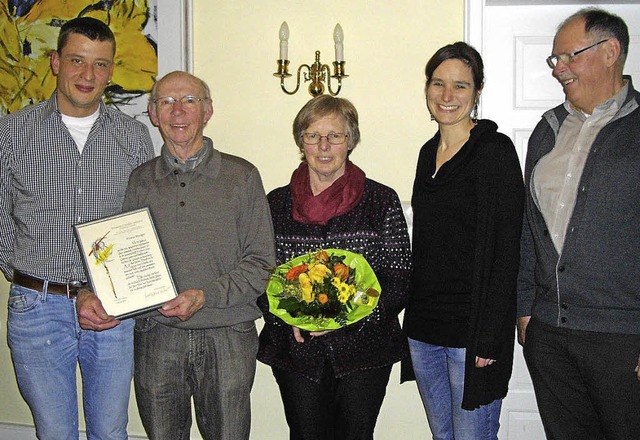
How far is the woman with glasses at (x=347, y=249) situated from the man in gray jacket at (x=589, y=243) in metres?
0.51

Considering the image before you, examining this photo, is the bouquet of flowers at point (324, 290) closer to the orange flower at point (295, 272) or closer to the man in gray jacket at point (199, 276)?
the orange flower at point (295, 272)

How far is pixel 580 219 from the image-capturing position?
7.20 feet

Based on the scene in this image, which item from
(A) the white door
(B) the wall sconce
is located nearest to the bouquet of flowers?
(B) the wall sconce

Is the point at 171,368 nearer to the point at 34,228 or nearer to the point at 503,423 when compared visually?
the point at 34,228

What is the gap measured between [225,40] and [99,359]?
1.65m

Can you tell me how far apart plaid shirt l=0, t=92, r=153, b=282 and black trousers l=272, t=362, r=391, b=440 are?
934mm

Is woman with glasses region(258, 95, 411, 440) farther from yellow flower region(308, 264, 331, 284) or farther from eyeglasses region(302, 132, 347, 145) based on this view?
yellow flower region(308, 264, 331, 284)

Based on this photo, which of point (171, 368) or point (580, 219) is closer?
point (580, 219)

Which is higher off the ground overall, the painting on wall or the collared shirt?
the painting on wall

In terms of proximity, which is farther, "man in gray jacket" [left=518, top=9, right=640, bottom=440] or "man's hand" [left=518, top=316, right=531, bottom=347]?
"man's hand" [left=518, top=316, right=531, bottom=347]

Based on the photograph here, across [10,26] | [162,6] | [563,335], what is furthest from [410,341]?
[10,26]

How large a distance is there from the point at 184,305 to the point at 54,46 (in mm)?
1842

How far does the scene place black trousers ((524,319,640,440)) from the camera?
7.02 feet

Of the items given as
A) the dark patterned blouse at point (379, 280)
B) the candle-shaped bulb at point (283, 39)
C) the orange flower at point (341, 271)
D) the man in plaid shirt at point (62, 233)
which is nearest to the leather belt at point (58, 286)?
the man in plaid shirt at point (62, 233)
